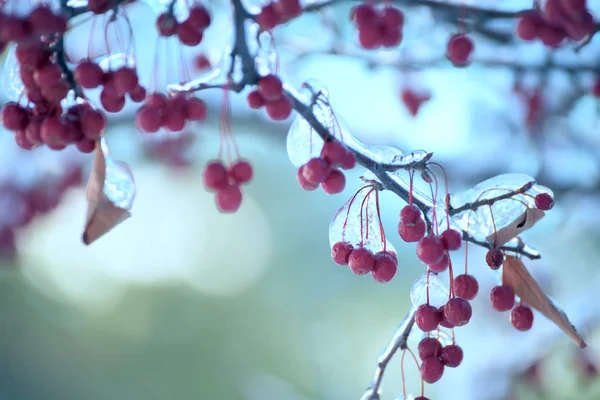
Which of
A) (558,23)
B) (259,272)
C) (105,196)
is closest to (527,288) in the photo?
(558,23)

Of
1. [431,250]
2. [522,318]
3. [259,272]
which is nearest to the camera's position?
[431,250]

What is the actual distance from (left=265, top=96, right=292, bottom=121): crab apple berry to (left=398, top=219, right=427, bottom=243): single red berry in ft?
0.38

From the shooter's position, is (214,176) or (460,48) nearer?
(214,176)

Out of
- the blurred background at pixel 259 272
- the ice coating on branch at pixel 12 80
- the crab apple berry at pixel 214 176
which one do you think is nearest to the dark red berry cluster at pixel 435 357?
the crab apple berry at pixel 214 176

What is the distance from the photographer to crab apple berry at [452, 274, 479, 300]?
0.45 meters

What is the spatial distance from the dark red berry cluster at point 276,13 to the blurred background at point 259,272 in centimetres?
68

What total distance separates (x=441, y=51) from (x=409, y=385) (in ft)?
5.28

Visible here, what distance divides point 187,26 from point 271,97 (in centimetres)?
9

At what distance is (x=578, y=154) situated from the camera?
4.01 feet

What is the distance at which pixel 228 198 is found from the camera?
48 cm

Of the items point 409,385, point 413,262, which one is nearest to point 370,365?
point 409,385

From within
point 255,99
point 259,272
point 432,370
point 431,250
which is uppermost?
point 255,99

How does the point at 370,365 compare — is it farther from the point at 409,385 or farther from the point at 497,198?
the point at 497,198

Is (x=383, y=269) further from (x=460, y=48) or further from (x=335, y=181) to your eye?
(x=460, y=48)
